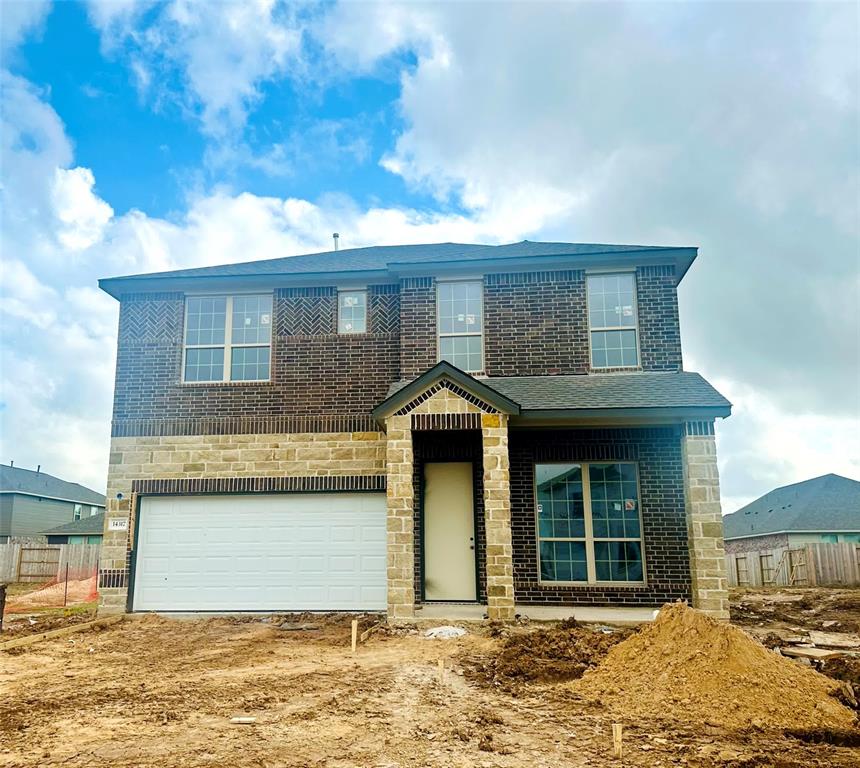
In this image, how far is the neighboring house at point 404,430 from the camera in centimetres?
1220

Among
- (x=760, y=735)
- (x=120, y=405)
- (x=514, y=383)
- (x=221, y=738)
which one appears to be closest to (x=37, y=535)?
(x=120, y=405)

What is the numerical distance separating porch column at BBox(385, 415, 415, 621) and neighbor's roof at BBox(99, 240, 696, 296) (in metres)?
3.78

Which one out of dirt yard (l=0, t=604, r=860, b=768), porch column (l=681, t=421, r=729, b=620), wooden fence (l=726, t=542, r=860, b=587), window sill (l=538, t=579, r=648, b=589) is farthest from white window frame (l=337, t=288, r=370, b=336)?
wooden fence (l=726, t=542, r=860, b=587)

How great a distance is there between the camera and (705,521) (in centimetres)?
1142

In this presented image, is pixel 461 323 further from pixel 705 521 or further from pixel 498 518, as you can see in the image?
pixel 705 521

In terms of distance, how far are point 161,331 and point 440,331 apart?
Result: 567cm

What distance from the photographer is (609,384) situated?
12.7 m

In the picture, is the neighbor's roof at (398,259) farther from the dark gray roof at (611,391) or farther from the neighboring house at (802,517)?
the neighboring house at (802,517)

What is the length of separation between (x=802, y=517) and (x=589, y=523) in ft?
69.6

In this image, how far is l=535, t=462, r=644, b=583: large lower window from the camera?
12.4 m

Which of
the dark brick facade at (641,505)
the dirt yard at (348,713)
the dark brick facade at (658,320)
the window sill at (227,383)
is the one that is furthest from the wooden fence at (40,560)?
the dark brick facade at (658,320)

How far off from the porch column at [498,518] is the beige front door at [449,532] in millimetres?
1816

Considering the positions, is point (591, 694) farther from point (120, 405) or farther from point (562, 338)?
point (120, 405)

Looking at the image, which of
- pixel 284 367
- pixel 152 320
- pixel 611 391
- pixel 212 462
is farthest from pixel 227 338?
pixel 611 391
